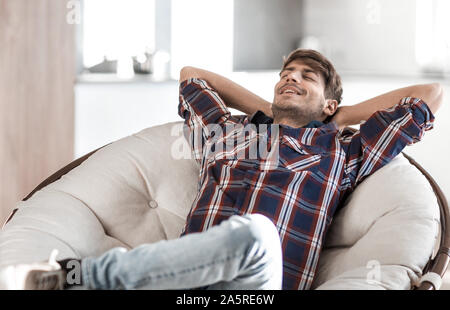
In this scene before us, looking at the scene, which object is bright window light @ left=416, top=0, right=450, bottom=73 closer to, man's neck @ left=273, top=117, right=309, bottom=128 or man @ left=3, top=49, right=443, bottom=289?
man @ left=3, top=49, right=443, bottom=289

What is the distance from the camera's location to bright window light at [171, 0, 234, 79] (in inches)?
144

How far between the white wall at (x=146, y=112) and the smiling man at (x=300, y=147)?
4.39ft

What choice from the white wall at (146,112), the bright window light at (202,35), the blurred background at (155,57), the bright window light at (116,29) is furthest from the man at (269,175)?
the bright window light at (202,35)

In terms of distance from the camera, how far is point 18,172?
294 centimetres

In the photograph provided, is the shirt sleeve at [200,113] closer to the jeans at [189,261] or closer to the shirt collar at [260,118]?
the shirt collar at [260,118]

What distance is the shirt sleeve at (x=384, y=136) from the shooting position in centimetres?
174

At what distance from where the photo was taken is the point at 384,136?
5.72ft

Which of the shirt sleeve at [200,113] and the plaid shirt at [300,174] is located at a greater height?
the shirt sleeve at [200,113]

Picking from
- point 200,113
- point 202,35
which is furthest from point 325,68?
point 202,35

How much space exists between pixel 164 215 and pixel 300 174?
0.42 metres

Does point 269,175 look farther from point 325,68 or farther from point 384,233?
point 325,68

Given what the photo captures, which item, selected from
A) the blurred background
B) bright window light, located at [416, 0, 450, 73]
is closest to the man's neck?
the blurred background
